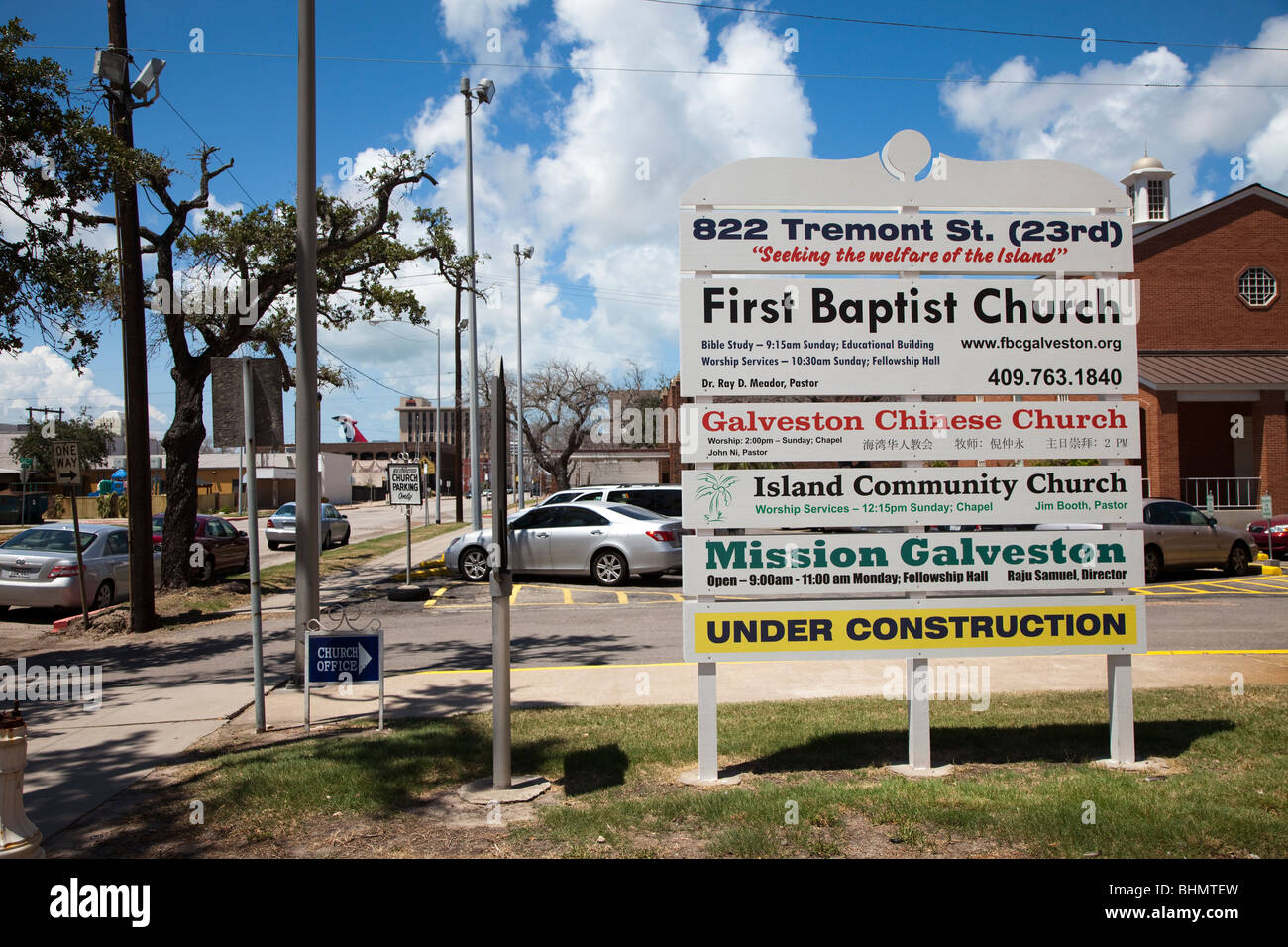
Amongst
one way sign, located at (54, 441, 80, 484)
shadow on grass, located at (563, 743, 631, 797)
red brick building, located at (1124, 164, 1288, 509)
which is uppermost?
red brick building, located at (1124, 164, 1288, 509)

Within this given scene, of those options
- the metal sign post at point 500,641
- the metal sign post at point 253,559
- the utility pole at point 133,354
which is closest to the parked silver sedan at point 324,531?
the utility pole at point 133,354

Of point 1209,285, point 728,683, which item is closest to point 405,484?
point 728,683

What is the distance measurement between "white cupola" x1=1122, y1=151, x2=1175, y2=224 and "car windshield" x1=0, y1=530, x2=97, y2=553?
117ft

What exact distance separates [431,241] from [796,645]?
13232 millimetres

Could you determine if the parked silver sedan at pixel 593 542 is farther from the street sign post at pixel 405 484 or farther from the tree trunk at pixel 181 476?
the tree trunk at pixel 181 476

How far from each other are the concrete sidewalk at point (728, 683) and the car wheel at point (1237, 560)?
31.1 ft

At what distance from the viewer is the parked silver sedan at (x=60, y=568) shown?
1368 cm

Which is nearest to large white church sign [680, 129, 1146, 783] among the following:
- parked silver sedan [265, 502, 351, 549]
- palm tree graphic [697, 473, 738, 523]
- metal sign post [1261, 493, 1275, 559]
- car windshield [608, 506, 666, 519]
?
palm tree graphic [697, 473, 738, 523]

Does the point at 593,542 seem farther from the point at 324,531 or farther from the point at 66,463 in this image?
the point at 324,531

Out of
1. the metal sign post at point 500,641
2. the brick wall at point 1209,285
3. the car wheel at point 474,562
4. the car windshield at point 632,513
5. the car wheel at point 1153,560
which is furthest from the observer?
the brick wall at point 1209,285

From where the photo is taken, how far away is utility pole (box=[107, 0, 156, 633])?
1200 cm

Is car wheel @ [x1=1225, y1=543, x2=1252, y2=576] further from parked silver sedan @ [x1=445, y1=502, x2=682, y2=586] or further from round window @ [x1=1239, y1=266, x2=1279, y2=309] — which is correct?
round window @ [x1=1239, y1=266, x2=1279, y2=309]

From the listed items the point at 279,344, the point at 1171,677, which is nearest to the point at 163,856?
the point at 1171,677
